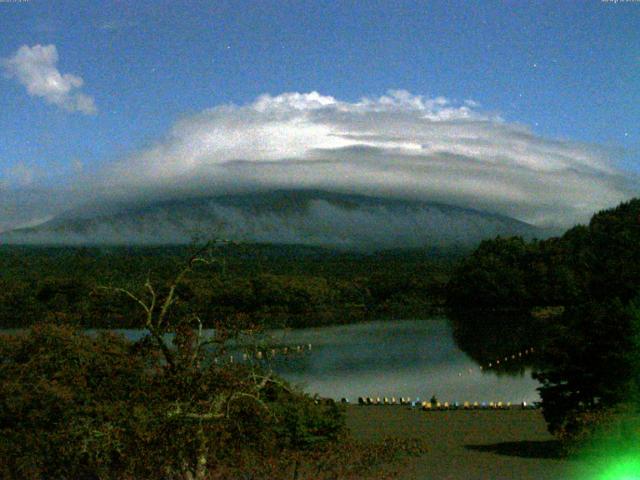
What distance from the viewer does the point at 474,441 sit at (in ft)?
52.9

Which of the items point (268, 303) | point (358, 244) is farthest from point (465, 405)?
point (358, 244)

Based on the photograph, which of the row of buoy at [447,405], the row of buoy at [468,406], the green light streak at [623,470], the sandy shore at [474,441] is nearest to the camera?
the green light streak at [623,470]

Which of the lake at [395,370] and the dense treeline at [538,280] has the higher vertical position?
the dense treeline at [538,280]

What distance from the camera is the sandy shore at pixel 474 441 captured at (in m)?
11.6

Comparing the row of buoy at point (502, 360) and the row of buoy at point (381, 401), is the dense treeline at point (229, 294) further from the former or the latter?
the row of buoy at point (381, 401)

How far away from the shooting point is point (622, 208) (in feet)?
263

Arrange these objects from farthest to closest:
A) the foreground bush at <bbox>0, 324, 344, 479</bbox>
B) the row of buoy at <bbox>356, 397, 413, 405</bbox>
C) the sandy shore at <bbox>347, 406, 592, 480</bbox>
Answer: the row of buoy at <bbox>356, 397, 413, 405</bbox> < the sandy shore at <bbox>347, 406, 592, 480</bbox> < the foreground bush at <bbox>0, 324, 344, 479</bbox>

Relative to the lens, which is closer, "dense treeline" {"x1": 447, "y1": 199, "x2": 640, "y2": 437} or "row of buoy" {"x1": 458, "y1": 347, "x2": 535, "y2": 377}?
"row of buoy" {"x1": 458, "y1": 347, "x2": 535, "y2": 377}

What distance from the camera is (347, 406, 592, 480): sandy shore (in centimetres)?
1161

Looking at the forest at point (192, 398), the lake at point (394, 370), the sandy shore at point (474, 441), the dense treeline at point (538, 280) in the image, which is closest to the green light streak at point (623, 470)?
the forest at point (192, 398)

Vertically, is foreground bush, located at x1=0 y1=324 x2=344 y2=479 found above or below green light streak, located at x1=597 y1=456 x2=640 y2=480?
above

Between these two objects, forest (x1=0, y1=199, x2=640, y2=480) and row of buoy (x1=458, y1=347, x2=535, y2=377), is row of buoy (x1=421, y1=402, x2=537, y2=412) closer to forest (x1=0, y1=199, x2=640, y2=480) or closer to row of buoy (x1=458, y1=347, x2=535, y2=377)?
forest (x1=0, y1=199, x2=640, y2=480)

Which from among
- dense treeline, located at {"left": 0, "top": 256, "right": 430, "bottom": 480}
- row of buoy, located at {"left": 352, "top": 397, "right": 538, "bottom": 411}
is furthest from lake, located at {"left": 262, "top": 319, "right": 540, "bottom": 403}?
dense treeline, located at {"left": 0, "top": 256, "right": 430, "bottom": 480}

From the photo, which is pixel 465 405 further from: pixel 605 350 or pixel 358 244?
pixel 358 244
